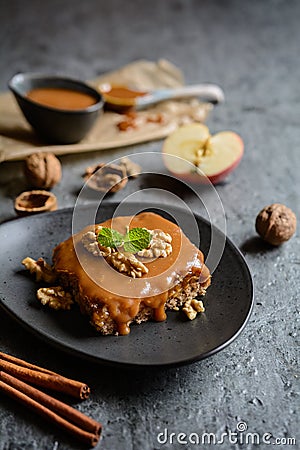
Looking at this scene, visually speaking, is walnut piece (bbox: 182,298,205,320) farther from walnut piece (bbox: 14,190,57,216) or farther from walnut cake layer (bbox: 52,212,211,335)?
walnut piece (bbox: 14,190,57,216)

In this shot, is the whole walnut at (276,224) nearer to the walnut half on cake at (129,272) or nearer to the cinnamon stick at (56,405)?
the walnut half on cake at (129,272)

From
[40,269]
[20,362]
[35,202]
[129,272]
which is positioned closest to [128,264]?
[129,272]

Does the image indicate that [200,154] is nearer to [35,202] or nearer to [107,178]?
[107,178]

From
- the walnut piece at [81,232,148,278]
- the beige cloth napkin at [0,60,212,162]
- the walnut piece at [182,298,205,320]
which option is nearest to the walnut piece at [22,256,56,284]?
the walnut piece at [81,232,148,278]

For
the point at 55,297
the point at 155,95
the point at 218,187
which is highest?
the point at 55,297

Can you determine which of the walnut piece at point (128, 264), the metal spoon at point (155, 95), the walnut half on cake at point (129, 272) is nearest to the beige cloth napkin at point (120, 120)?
the metal spoon at point (155, 95)

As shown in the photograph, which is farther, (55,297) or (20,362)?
(55,297)
